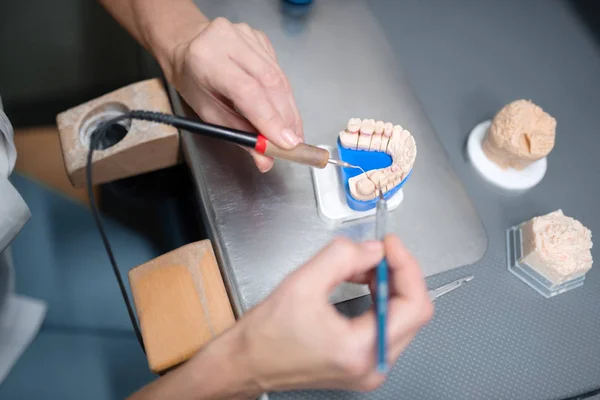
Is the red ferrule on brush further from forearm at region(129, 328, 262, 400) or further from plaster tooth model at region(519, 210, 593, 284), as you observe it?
plaster tooth model at region(519, 210, 593, 284)

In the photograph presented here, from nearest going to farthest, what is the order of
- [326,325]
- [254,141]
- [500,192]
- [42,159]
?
1. [326,325]
2. [254,141]
3. [500,192]
4. [42,159]

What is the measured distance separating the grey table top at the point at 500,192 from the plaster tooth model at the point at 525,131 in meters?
0.12

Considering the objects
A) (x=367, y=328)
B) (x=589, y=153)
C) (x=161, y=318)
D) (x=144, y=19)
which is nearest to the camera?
(x=367, y=328)

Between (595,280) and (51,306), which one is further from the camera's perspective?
(51,306)

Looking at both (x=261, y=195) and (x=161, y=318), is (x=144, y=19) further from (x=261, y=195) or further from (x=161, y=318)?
(x=161, y=318)

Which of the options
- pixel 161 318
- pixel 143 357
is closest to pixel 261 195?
pixel 161 318

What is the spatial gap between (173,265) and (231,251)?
11 centimetres

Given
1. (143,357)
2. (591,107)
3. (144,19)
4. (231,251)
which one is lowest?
(143,357)

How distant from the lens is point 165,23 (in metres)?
0.94

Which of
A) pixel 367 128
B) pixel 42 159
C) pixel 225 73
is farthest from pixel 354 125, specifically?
pixel 42 159

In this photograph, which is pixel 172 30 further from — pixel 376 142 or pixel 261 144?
pixel 376 142

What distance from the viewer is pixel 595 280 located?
3.22 feet

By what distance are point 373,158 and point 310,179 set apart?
13cm

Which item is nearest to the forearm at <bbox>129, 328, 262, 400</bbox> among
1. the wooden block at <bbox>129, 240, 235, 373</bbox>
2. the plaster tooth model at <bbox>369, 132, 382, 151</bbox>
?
the wooden block at <bbox>129, 240, 235, 373</bbox>
